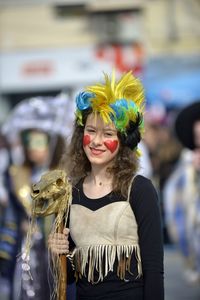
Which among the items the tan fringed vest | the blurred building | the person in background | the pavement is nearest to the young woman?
the tan fringed vest

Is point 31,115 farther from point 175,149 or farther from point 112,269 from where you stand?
point 175,149

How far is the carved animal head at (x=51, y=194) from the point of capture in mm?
3312

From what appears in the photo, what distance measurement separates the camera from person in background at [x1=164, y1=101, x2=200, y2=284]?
240 inches

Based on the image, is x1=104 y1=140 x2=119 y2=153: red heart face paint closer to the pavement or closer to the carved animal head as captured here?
the carved animal head

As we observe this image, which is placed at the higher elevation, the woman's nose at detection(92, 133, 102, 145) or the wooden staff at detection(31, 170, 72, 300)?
the woman's nose at detection(92, 133, 102, 145)

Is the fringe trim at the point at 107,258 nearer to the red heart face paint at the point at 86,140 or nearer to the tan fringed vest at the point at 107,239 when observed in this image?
the tan fringed vest at the point at 107,239

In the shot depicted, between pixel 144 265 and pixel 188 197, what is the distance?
4691 millimetres

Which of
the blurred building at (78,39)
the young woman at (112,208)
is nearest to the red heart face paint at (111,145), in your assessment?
the young woman at (112,208)

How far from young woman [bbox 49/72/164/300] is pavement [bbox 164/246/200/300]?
4.31m

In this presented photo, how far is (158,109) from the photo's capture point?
40.2 ft

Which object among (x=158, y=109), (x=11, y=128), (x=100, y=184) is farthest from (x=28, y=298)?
(x=158, y=109)

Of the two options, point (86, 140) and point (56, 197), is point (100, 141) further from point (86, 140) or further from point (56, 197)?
point (56, 197)

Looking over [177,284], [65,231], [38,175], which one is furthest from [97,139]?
[177,284]

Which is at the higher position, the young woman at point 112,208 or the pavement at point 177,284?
the pavement at point 177,284
